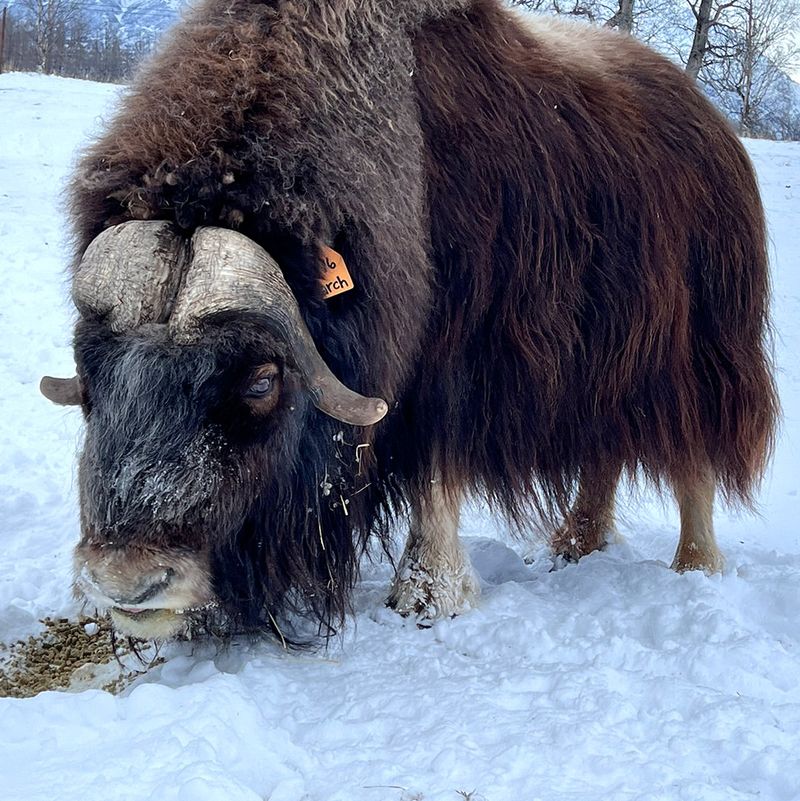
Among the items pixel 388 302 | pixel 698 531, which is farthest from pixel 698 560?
pixel 388 302

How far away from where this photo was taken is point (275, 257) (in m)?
2.17

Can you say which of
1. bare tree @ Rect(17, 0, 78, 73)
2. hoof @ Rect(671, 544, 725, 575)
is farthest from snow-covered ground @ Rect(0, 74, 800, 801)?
bare tree @ Rect(17, 0, 78, 73)

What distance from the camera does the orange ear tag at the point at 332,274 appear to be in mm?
2213

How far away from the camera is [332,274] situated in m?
2.22

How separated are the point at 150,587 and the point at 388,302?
0.92 meters

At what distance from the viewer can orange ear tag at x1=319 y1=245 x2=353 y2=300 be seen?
221 cm

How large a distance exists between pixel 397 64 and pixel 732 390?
64.0 inches

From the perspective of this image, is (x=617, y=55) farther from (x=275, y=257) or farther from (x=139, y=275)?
(x=139, y=275)

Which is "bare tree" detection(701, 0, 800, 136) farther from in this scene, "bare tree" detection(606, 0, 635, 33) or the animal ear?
the animal ear

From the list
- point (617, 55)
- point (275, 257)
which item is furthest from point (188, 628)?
point (617, 55)

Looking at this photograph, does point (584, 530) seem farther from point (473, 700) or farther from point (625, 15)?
point (625, 15)

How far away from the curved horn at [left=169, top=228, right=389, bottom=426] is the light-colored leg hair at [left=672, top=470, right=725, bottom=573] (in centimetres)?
172

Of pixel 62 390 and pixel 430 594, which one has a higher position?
pixel 62 390

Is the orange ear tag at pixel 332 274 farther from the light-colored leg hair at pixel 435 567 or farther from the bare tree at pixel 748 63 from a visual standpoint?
the bare tree at pixel 748 63
